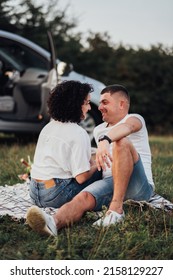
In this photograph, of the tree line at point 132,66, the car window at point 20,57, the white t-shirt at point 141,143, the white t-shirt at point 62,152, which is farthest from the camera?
the tree line at point 132,66

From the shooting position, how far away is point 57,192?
4426mm

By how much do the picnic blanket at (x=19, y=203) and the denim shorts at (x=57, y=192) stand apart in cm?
6

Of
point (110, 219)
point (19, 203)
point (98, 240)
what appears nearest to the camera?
point (98, 240)

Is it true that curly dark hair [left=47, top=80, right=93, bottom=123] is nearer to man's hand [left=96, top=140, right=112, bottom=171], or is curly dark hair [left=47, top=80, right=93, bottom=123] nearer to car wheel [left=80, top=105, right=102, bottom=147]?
man's hand [left=96, top=140, right=112, bottom=171]

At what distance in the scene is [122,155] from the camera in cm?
417

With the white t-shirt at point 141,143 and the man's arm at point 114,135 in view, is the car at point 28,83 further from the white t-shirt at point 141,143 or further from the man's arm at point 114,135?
the man's arm at point 114,135

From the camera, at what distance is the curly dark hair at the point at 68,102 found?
439 cm

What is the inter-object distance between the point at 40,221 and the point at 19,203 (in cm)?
92

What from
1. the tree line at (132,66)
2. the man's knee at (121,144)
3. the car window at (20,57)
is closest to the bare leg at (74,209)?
the man's knee at (121,144)

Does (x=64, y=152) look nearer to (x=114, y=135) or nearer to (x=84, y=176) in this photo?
(x=84, y=176)

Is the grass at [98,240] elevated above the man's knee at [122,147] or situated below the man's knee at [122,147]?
below

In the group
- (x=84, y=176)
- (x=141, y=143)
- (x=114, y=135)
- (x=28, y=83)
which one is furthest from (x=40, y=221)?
(x=28, y=83)

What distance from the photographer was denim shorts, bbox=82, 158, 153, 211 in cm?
434
